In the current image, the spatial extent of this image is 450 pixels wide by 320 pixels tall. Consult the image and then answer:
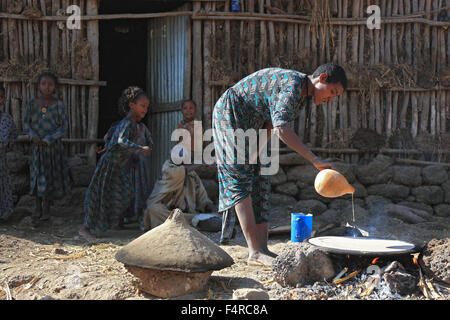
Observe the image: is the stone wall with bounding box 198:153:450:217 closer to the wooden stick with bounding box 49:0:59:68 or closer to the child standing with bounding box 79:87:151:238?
the child standing with bounding box 79:87:151:238

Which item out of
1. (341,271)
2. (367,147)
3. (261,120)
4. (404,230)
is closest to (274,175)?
(367,147)

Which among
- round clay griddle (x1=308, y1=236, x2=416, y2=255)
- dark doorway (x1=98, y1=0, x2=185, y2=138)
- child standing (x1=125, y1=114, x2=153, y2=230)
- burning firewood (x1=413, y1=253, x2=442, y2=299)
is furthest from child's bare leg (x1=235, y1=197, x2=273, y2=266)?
dark doorway (x1=98, y1=0, x2=185, y2=138)

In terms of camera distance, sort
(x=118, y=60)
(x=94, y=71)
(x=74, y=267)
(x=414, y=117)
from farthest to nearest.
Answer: (x=118, y=60) → (x=414, y=117) → (x=94, y=71) → (x=74, y=267)

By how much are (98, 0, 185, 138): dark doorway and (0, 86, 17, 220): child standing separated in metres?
3.32

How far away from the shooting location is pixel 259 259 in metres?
3.63

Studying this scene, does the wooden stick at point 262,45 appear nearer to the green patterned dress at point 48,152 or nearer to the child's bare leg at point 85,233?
the green patterned dress at point 48,152

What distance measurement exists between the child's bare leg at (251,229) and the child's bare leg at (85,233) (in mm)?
2294

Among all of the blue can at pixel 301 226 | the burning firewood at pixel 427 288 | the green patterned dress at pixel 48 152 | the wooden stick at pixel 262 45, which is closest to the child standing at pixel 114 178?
the green patterned dress at pixel 48 152

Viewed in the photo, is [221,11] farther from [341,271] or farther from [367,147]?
[341,271]

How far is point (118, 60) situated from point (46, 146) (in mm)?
3873

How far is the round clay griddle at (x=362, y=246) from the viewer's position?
3033 mm

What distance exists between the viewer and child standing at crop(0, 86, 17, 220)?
18.1 ft

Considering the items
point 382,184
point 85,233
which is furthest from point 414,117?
point 85,233

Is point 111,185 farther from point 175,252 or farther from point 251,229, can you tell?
point 175,252
